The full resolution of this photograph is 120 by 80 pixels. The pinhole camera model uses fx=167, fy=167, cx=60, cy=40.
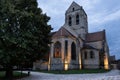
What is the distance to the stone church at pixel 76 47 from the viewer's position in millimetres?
36188

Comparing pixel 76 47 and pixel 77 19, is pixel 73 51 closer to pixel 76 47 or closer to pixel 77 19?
pixel 76 47

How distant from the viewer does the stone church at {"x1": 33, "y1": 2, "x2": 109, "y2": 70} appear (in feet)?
119

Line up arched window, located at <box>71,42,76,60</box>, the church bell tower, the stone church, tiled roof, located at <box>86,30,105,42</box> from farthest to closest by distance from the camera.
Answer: the church bell tower, tiled roof, located at <box>86,30,105,42</box>, arched window, located at <box>71,42,76,60</box>, the stone church

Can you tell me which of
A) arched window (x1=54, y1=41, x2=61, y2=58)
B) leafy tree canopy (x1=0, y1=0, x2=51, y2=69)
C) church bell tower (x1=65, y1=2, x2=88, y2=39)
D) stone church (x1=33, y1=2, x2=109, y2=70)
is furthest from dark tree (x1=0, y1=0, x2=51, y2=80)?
church bell tower (x1=65, y1=2, x2=88, y2=39)

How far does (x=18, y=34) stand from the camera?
1573cm

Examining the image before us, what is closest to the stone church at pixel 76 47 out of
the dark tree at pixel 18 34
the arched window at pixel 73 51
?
the arched window at pixel 73 51

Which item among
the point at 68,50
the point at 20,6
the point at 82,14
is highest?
the point at 82,14

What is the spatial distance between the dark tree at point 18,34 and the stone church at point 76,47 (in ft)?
47.5

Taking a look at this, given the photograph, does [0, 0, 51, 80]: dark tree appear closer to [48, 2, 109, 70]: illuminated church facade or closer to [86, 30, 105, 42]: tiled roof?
[48, 2, 109, 70]: illuminated church facade

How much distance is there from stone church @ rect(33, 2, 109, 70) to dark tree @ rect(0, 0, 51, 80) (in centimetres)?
1449

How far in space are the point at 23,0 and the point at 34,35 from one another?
401 centimetres

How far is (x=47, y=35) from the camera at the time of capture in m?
18.9

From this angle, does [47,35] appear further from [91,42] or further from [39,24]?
[91,42]

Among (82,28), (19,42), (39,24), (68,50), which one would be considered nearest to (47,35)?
(39,24)
